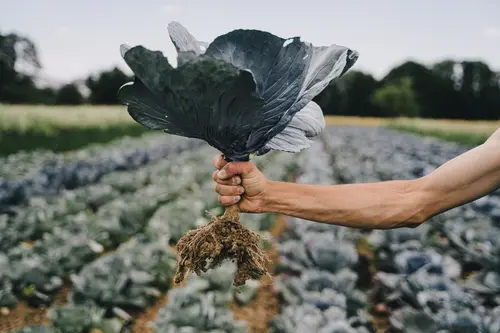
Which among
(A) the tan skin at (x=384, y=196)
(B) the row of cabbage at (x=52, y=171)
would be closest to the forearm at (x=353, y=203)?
(A) the tan skin at (x=384, y=196)

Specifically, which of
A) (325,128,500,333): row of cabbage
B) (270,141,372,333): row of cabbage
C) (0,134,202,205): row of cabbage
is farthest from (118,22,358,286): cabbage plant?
(0,134,202,205): row of cabbage

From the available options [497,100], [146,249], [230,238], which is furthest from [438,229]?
[497,100]

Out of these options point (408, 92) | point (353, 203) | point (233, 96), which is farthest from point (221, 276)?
point (408, 92)

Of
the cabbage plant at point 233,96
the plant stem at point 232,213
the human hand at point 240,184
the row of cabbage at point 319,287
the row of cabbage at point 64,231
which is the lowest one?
the row of cabbage at point 64,231

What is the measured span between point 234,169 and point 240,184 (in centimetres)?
9

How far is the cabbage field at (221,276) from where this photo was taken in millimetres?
2980

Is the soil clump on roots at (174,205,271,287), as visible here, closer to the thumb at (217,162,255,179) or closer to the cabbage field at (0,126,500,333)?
the thumb at (217,162,255,179)

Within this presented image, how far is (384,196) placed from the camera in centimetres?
164

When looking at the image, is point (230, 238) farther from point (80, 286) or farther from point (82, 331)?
point (80, 286)

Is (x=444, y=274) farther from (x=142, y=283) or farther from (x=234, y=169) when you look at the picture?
(x=234, y=169)

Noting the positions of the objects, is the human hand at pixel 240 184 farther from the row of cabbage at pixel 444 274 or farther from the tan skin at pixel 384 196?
the row of cabbage at pixel 444 274

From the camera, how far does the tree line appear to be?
151 feet

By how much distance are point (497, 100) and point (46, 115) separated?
205 feet

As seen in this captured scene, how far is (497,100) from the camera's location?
2388 inches
